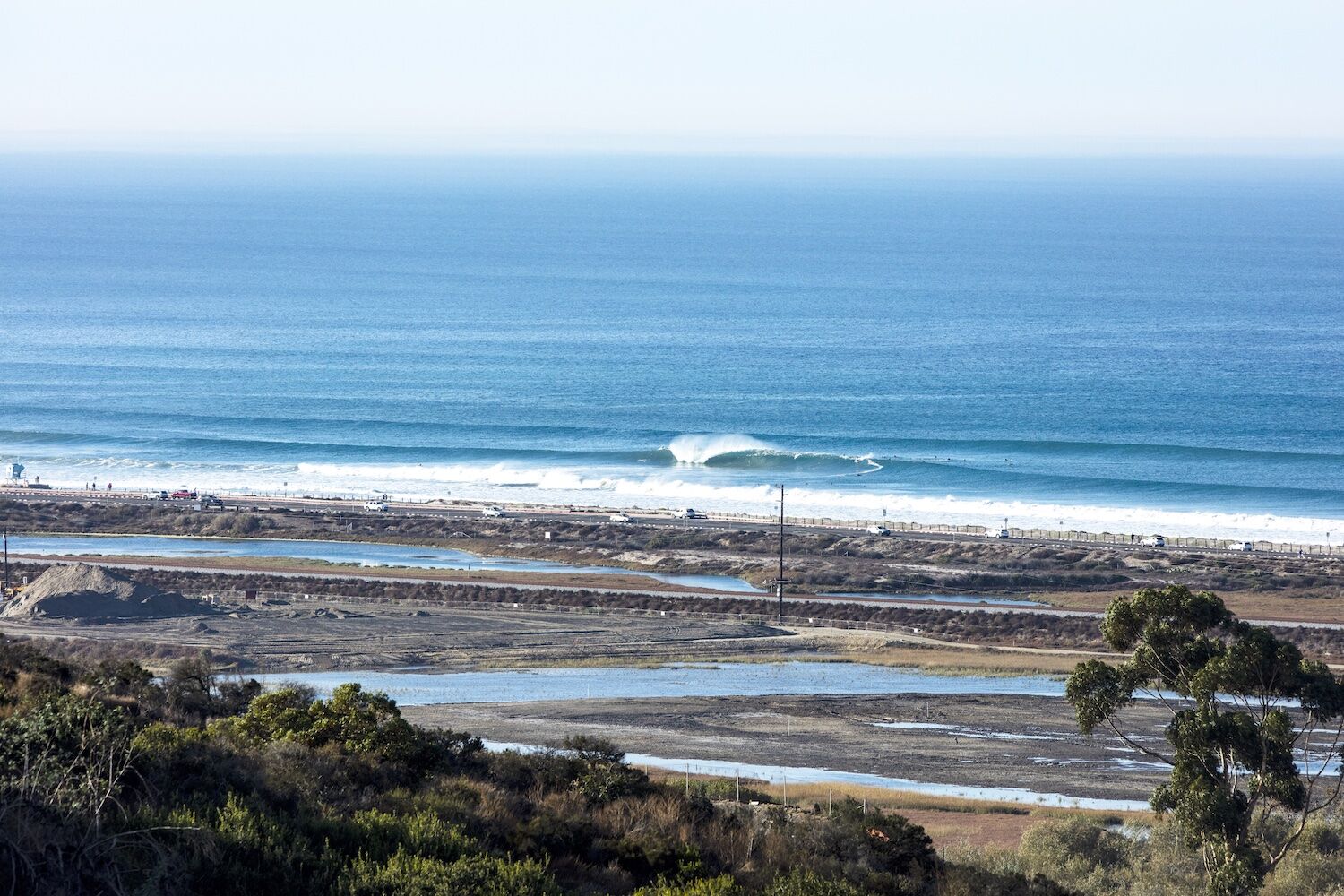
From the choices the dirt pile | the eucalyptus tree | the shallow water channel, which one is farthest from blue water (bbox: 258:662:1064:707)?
the eucalyptus tree

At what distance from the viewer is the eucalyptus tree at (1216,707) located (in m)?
19.0

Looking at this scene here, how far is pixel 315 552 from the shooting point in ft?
209

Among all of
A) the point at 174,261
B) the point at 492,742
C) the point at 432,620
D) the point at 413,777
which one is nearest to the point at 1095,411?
the point at 432,620

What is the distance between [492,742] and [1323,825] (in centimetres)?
1843

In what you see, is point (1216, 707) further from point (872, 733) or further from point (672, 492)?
point (672, 492)

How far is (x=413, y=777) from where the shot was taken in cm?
1872

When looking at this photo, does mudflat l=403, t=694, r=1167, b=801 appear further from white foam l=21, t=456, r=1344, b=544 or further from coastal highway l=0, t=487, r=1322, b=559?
white foam l=21, t=456, r=1344, b=544

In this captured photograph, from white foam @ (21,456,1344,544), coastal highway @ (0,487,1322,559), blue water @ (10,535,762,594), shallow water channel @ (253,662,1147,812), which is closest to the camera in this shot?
shallow water channel @ (253,662,1147,812)

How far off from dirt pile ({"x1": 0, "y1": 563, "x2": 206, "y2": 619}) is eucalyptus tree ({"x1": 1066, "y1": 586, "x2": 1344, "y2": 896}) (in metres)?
37.8

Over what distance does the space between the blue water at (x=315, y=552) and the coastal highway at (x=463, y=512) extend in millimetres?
4705

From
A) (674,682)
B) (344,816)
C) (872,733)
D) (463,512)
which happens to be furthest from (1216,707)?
(463,512)

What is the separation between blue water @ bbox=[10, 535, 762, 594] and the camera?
60281mm

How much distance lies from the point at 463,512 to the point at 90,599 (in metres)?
23.5

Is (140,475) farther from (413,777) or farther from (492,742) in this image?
(413,777)
